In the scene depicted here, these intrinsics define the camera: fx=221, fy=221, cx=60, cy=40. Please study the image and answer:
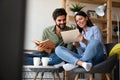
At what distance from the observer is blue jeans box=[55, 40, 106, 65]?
1898 mm

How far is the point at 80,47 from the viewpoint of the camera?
2232 mm

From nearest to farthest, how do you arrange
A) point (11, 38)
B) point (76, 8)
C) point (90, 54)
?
point (11, 38) → point (90, 54) → point (76, 8)

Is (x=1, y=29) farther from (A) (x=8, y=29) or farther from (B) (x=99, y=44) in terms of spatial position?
(B) (x=99, y=44)

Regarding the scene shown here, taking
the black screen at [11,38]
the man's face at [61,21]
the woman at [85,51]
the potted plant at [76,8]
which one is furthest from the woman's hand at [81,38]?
the black screen at [11,38]

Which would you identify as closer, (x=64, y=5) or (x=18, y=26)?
(x=18, y=26)

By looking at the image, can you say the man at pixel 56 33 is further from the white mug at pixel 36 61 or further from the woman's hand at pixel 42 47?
the white mug at pixel 36 61

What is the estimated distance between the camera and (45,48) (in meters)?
2.31

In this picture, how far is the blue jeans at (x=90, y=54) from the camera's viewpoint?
74.7 inches

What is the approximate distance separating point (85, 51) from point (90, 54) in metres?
0.06

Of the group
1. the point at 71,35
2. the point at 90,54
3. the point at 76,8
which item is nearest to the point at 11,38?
the point at 90,54

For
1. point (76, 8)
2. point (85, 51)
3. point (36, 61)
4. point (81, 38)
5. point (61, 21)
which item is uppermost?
point (76, 8)

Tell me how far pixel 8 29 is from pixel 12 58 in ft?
0.07

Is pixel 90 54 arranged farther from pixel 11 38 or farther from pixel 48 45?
pixel 11 38

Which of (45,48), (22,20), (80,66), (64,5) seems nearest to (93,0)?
(64,5)
